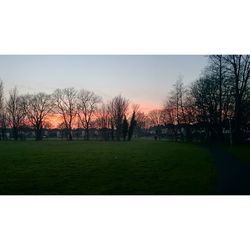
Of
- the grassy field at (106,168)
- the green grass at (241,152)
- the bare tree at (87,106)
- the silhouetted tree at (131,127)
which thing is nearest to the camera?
the grassy field at (106,168)

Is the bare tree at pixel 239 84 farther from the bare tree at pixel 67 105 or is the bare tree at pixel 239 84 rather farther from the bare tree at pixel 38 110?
the bare tree at pixel 38 110

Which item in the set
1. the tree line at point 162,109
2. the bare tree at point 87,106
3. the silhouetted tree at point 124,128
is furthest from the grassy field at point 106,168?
the bare tree at point 87,106

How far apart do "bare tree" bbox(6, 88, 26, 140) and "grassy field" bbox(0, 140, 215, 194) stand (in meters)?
0.75

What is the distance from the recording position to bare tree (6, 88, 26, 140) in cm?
921

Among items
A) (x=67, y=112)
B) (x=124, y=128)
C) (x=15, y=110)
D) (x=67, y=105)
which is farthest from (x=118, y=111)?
(x=15, y=110)

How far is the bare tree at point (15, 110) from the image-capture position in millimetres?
9211

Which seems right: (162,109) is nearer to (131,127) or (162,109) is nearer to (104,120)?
(131,127)

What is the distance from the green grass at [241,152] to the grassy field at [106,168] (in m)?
0.77

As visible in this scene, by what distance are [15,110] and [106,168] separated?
4.20 meters

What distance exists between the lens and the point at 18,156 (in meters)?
10.5

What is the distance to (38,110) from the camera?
388 inches

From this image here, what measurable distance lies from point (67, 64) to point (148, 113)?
3.02 metres
